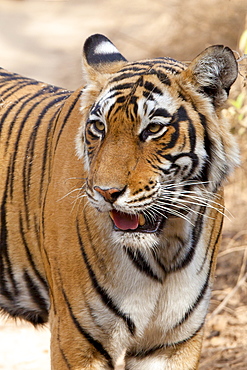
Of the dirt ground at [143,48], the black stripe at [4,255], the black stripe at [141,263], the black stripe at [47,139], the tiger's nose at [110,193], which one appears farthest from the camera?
the dirt ground at [143,48]

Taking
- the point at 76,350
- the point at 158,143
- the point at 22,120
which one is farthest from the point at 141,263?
the point at 22,120

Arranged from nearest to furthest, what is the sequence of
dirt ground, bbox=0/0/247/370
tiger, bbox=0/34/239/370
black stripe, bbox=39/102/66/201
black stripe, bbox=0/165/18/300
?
1. tiger, bbox=0/34/239/370
2. black stripe, bbox=39/102/66/201
3. black stripe, bbox=0/165/18/300
4. dirt ground, bbox=0/0/247/370

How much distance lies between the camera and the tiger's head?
2.11 meters

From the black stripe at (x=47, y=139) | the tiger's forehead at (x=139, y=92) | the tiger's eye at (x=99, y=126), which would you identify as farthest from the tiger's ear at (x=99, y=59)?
the black stripe at (x=47, y=139)

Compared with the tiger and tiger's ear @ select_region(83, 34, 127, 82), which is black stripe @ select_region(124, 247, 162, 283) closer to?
the tiger

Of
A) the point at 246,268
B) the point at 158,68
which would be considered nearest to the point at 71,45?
the point at 246,268

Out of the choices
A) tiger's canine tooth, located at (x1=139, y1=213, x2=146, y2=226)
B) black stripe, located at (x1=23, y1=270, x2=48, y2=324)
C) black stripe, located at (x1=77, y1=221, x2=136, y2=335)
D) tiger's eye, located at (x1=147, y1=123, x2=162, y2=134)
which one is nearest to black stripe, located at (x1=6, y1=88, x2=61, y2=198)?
black stripe, located at (x1=23, y1=270, x2=48, y2=324)

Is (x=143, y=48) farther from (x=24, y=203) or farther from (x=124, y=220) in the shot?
(x=124, y=220)

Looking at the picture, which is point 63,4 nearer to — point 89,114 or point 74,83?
point 74,83

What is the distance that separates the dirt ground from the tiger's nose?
2.10 m

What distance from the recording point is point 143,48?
7664mm

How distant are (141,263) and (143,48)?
5506mm

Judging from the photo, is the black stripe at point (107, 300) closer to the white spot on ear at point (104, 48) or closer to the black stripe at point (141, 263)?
the black stripe at point (141, 263)

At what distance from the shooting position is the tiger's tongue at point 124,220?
2219 mm
